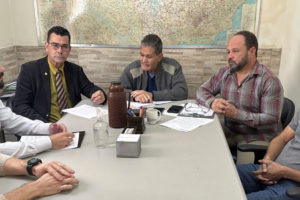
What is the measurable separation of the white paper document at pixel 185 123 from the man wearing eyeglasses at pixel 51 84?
65 centimetres

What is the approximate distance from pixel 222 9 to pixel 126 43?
1.03 m

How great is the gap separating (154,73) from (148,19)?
26.7 inches

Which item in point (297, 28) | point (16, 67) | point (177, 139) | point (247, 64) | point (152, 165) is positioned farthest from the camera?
point (16, 67)

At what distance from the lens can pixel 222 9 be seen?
9.00 feet

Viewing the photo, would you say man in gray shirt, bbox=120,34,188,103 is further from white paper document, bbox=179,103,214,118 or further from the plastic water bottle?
the plastic water bottle

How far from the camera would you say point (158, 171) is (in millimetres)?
1153

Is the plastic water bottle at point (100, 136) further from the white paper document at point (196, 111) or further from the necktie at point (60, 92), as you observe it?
the necktie at point (60, 92)

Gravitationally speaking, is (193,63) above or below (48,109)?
above

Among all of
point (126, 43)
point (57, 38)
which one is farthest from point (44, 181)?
point (126, 43)

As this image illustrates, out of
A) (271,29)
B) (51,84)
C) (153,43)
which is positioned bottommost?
(51,84)

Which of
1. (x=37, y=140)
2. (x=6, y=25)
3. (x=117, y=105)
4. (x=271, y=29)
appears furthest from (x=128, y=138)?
(x=6, y=25)

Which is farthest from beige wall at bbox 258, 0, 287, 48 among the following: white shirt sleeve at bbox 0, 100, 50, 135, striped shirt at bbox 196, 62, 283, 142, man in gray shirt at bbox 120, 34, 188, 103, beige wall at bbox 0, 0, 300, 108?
white shirt sleeve at bbox 0, 100, 50, 135

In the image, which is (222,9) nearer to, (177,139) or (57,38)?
(57,38)

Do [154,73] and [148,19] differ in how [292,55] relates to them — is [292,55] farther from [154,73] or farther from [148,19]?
[148,19]
